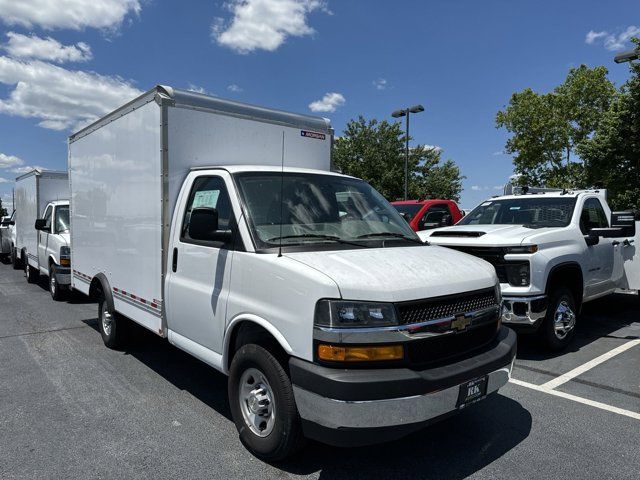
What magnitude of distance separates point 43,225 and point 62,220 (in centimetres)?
42

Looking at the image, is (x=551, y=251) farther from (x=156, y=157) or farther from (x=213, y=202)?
(x=156, y=157)

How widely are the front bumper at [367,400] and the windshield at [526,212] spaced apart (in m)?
4.39

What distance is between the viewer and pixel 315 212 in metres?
3.91

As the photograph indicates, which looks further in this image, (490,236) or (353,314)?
(490,236)

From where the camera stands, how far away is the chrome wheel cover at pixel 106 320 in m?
5.95

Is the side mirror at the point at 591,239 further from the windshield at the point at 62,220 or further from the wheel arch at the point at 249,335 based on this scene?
the windshield at the point at 62,220

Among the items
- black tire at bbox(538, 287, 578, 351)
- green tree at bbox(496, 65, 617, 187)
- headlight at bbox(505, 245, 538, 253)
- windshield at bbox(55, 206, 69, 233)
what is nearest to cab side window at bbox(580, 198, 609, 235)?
black tire at bbox(538, 287, 578, 351)

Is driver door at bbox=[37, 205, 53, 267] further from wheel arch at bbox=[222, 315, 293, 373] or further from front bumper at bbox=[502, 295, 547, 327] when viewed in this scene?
front bumper at bbox=[502, 295, 547, 327]

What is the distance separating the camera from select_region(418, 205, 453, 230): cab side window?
7789 millimetres

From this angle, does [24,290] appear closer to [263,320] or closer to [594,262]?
[263,320]

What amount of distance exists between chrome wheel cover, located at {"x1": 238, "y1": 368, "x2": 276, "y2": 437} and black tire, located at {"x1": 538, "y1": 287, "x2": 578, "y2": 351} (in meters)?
3.83

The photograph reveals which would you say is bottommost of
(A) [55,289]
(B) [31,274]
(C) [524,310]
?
(B) [31,274]

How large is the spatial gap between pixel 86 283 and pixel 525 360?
19.1 feet

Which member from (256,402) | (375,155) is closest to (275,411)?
(256,402)
